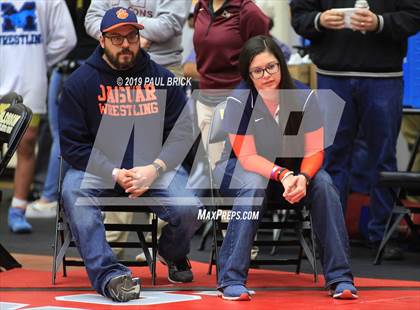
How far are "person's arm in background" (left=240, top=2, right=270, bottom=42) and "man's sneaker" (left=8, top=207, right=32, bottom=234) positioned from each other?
8.96ft

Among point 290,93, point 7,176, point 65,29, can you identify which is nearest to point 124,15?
point 290,93

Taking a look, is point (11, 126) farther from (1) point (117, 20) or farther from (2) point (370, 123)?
(2) point (370, 123)

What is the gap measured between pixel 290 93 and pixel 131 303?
1.67 m

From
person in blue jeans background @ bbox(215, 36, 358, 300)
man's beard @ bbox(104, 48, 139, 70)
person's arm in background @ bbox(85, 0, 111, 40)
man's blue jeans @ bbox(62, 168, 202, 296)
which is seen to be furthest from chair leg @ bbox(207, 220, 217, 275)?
person's arm in background @ bbox(85, 0, 111, 40)

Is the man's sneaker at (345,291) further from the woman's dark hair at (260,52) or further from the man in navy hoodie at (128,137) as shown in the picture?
the woman's dark hair at (260,52)

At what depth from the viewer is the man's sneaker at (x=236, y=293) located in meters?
6.21

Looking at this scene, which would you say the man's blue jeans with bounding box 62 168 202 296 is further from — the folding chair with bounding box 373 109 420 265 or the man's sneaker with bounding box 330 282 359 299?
the folding chair with bounding box 373 109 420 265

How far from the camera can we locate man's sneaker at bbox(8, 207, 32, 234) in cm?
928

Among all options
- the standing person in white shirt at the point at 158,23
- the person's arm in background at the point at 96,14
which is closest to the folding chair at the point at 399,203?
the standing person in white shirt at the point at 158,23

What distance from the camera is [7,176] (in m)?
12.9

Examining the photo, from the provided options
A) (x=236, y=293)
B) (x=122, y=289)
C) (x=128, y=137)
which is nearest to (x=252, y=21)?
(x=128, y=137)

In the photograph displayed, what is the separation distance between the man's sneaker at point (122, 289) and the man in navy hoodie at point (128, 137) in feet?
1.66

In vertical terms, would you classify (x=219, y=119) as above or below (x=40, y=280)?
above

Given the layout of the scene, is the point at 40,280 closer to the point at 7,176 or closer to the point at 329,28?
the point at 329,28
